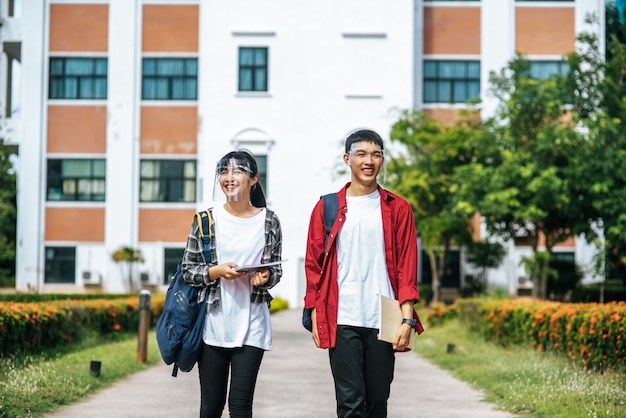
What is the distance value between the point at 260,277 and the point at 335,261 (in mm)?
425

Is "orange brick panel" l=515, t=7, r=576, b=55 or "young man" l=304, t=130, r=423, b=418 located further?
"orange brick panel" l=515, t=7, r=576, b=55

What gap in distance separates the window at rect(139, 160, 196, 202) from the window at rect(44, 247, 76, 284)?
3407 millimetres

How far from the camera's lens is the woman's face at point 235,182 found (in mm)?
5668

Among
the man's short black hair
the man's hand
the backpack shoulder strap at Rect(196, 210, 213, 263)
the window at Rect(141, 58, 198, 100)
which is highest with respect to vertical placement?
the window at Rect(141, 58, 198, 100)

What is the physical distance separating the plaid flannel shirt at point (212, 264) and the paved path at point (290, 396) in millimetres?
3414

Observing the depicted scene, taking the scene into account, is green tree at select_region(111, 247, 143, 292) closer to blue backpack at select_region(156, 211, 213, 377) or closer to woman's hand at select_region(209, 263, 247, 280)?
blue backpack at select_region(156, 211, 213, 377)

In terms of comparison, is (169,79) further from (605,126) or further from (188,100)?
(605,126)

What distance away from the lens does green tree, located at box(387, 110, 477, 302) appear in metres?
27.1

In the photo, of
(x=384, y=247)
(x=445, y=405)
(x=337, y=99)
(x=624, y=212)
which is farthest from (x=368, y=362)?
(x=337, y=99)

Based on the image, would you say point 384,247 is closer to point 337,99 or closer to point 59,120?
point 337,99

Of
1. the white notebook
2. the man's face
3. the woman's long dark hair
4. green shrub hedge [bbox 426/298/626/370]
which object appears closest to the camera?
the white notebook

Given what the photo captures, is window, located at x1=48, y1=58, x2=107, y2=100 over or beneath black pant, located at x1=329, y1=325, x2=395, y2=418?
over

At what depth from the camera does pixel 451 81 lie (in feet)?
119

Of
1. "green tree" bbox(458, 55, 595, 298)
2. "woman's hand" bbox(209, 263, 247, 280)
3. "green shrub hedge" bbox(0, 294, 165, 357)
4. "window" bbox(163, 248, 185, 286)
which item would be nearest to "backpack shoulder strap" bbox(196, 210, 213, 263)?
"woman's hand" bbox(209, 263, 247, 280)
